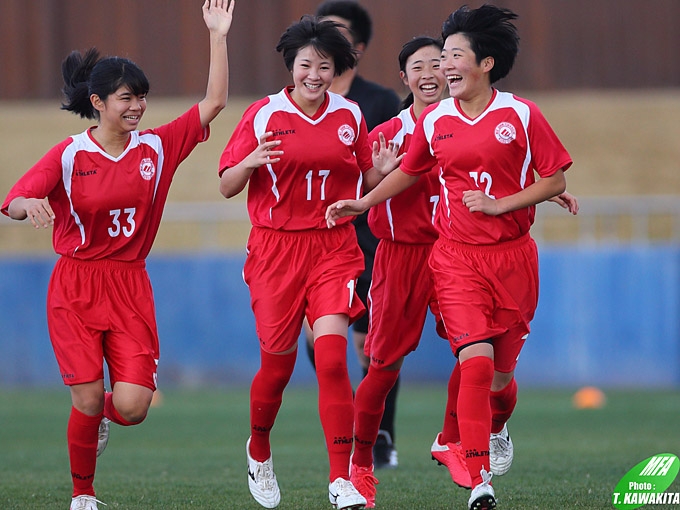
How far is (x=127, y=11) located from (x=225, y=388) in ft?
22.5

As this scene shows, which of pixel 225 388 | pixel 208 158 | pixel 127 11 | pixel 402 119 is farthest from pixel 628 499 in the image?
pixel 127 11

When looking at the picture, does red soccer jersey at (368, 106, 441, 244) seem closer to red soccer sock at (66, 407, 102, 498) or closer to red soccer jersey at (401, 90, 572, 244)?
red soccer jersey at (401, 90, 572, 244)

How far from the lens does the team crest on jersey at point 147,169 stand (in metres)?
5.79

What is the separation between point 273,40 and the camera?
58.6 feet

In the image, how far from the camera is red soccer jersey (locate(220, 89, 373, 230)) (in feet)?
19.0

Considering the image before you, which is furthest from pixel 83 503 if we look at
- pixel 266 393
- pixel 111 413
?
pixel 266 393

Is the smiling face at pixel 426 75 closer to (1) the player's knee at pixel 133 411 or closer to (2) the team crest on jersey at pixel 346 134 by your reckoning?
(2) the team crest on jersey at pixel 346 134

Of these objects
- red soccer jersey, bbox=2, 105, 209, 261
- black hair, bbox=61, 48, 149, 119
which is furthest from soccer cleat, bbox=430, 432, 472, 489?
black hair, bbox=61, 48, 149, 119

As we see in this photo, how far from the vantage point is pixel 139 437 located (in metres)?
9.92

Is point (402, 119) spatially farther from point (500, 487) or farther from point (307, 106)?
point (500, 487)

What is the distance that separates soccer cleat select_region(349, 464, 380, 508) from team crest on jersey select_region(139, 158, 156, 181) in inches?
69.7

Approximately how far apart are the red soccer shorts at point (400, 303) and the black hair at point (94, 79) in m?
1.60

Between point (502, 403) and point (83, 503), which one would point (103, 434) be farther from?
point (502, 403)

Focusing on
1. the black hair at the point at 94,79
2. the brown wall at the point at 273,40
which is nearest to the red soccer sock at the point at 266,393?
the black hair at the point at 94,79
